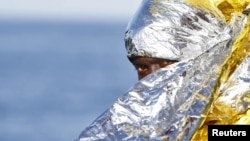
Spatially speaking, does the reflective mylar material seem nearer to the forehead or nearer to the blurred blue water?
the forehead

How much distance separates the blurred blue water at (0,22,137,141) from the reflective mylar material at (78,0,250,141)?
20.3 feet

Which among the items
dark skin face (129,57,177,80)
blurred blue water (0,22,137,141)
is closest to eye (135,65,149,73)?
dark skin face (129,57,177,80)

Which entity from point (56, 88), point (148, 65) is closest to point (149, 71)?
point (148, 65)

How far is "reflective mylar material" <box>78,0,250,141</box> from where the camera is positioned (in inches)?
80.9

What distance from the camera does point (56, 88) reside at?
62.2ft

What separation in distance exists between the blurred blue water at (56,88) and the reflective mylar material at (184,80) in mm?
6193

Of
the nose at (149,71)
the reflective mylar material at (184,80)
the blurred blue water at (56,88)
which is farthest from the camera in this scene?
the blurred blue water at (56,88)

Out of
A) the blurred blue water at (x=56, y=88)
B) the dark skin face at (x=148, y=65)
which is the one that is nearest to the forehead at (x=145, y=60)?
the dark skin face at (x=148, y=65)

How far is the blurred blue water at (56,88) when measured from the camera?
42.6ft

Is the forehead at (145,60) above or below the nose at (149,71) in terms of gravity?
above

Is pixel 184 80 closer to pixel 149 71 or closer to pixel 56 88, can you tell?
pixel 149 71

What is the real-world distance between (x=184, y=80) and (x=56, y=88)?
55.4ft

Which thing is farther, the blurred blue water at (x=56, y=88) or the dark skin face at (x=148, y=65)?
the blurred blue water at (x=56, y=88)

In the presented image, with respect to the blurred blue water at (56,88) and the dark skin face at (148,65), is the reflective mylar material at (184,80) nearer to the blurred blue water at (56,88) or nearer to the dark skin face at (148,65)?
the dark skin face at (148,65)
